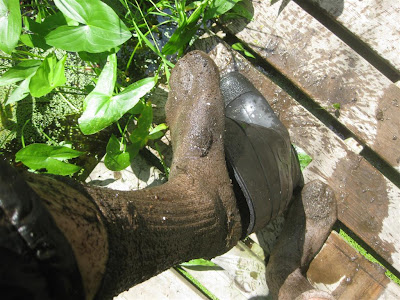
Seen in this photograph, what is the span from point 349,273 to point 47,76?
1.21 meters

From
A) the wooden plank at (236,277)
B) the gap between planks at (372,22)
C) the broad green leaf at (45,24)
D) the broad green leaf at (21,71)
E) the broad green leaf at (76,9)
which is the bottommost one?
the wooden plank at (236,277)

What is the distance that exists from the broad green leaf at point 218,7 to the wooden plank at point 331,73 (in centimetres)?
14

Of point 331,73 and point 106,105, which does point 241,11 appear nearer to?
point 331,73

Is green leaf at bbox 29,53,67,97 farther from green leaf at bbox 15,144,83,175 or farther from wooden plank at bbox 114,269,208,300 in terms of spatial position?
wooden plank at bbox 114,269,208,300

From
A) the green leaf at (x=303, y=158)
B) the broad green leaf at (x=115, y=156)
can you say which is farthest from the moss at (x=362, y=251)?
the broad green leaf at (x=115, y=156)

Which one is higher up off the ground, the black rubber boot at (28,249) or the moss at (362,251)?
the black rubber boot at (28,249)

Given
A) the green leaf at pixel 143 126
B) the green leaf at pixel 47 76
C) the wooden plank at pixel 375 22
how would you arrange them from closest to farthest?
the green leaf at pixel 47 76
the green leaf at pixel 143 126
the wooden plank at pixel 375 22

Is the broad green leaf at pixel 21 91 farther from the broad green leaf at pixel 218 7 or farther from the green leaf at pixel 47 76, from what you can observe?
the broad green leaf at pixel 218 7

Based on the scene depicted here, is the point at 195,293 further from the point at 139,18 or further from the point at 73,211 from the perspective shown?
the point at 139,18

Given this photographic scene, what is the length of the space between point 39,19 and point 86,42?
36 centimetres

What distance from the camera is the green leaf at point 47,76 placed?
1.07m

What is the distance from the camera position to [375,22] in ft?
4.24

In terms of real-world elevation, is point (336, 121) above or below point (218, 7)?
below

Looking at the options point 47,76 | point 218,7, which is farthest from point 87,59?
point 218,7
